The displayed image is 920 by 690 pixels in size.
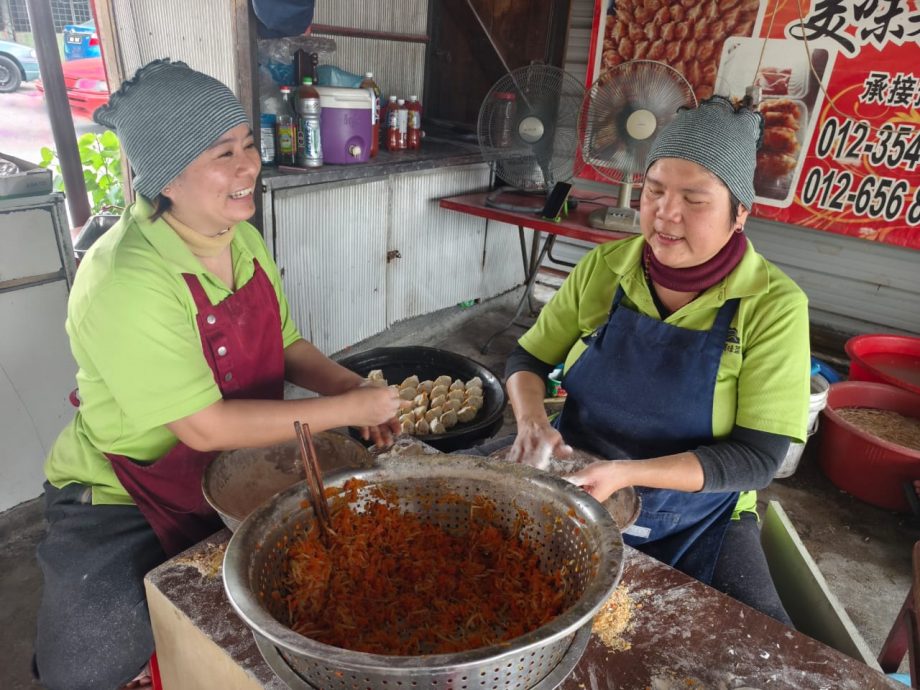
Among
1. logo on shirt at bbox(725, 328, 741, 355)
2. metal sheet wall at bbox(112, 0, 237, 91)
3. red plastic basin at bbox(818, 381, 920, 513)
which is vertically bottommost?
red plastic basin at bbox(818, 381, 920, 513)

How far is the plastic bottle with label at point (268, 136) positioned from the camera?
A: 328 cm

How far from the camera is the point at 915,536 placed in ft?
10.9

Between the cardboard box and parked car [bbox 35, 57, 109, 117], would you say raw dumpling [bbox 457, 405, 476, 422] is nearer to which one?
the cardboard box

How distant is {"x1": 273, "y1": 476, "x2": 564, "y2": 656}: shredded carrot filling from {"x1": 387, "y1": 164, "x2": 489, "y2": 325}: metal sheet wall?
314 cm

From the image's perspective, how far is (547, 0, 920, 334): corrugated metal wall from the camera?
459 centimetres

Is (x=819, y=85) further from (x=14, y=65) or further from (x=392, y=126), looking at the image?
(x=14, y=65)

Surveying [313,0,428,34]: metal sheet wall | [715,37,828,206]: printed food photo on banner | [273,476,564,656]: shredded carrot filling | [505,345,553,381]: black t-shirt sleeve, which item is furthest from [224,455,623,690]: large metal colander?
[715,37,828,206]: printed food photo on banner

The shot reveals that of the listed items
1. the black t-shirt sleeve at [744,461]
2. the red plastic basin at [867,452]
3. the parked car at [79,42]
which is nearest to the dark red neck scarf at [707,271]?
the black t-shirt sleeve at [744,461]

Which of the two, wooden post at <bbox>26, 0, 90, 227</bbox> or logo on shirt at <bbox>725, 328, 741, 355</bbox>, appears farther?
wooden post at <bbox>26, 0, 90, 227</bbox>

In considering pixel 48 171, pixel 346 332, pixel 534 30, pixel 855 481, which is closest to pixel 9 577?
pixel 48 171

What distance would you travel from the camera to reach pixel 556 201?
13.4 ft

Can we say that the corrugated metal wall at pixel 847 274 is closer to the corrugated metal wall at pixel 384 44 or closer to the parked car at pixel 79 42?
the corrugated metal wall at pixel 384 44

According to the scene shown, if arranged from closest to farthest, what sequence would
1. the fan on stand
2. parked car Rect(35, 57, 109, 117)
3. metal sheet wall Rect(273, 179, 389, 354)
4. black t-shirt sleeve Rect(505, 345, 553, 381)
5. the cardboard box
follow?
black t-shirt sleeve Rect(505, 345, 553, 381) → the cardboard box → the fan on stand → metal sheet wall Rect(273, 179, 389, 354) → parked car Rect(35, 57, 109, 117)

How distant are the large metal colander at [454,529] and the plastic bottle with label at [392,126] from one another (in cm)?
344
